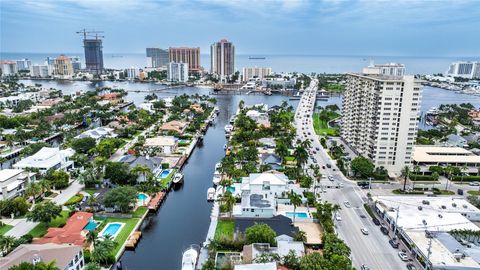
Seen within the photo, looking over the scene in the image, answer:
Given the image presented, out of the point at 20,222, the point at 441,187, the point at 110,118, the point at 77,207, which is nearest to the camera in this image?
the point at 20,222

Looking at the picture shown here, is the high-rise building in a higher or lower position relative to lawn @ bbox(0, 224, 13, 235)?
higher

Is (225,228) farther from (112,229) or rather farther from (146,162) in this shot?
(146,162)

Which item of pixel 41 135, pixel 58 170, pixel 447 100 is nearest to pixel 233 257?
pixel 58 170

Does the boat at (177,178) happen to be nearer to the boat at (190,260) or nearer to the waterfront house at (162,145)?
the waterfront house at (162,145)

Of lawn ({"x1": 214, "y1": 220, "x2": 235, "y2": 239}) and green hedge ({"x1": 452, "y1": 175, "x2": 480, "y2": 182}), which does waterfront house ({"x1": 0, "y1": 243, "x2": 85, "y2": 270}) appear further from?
green hedge ({"x1": 452, "y1": 175, "x2": 480, "y2": 182})

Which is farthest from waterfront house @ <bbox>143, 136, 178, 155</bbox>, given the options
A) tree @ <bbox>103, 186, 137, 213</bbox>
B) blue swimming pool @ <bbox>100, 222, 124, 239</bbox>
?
blue swimming pool @ <bbox>100, 222, 124, 239</bbox>

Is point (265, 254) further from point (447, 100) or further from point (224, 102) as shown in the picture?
point (447, 100)
